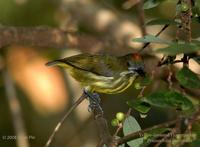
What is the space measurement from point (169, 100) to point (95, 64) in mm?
1921

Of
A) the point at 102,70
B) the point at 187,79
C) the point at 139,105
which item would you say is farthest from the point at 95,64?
the point at 187,79

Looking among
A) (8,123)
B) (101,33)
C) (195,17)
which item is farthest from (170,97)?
(8,123)

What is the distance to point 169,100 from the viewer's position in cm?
190

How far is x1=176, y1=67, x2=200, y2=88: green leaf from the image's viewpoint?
1.94m

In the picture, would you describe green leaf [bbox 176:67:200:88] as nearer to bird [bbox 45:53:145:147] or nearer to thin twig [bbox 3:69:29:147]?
bird [bbox 45:53:145:147]

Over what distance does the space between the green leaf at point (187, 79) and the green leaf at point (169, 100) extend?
0.18 ft

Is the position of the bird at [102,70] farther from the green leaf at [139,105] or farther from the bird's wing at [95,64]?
the green leaf at [139,105]

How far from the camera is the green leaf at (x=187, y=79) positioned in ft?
6.37

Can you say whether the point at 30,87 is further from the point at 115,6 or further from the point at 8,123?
the point at 115,6

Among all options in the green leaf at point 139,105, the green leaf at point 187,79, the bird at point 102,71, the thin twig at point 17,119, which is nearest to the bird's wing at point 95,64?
the bird at point 102,71

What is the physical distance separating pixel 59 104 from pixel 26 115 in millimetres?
400

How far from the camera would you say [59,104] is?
5.34 m

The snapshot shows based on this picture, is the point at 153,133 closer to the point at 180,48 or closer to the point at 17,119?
the point at 180,48

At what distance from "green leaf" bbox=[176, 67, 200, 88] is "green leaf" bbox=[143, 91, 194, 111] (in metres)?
0.05
